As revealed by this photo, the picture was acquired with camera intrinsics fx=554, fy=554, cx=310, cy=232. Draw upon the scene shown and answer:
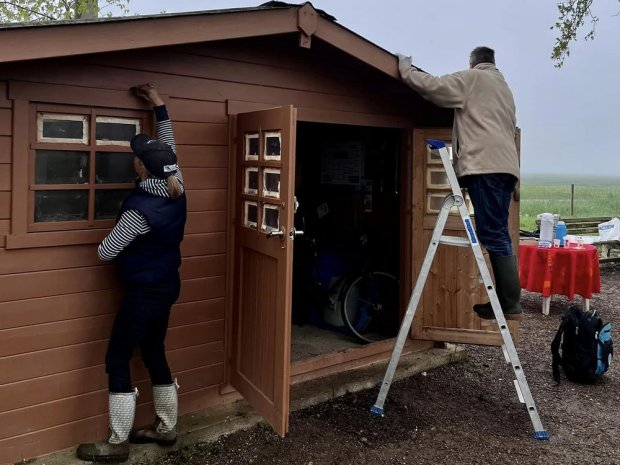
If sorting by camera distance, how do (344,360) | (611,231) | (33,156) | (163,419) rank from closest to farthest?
(33,156) → (163,419) → (344,360) → (611,231)

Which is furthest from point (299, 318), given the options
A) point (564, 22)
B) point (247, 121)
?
point (564, 22)

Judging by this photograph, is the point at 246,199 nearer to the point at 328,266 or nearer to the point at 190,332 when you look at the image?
the point at 190,332

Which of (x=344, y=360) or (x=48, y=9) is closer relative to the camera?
(x=344, y=360)

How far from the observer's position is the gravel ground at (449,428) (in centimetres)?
342

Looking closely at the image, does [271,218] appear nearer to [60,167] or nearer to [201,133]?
[201,133]

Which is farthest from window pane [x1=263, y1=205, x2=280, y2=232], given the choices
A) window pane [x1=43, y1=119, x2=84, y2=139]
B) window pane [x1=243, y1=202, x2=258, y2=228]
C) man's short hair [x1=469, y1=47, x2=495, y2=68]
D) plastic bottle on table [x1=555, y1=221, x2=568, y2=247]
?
plastic bottle on table [x1=555, y1=221, x2=568, y2=247]

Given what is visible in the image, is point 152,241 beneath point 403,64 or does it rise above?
beneath

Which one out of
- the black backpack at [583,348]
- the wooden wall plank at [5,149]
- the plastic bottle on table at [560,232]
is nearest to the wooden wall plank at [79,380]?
the wooden wall plank at [5,149]

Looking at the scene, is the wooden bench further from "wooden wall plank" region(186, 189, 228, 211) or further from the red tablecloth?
"wooden wall plank" region(186, 189, 228, 211)

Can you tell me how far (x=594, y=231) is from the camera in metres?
11.5

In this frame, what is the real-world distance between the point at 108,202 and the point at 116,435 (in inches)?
52.3

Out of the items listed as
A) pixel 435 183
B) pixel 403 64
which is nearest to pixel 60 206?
pixel 403 64

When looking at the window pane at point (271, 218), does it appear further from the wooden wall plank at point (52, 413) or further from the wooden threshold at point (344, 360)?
the wooden threshold at point (344, 360)

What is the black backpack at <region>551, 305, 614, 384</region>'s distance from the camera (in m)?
4.68
